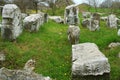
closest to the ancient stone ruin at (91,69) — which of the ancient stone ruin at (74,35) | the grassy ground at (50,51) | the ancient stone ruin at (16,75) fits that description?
the grassy ground at (50,51)

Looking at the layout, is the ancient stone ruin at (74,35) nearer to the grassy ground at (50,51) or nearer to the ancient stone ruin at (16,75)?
the grassy ground at (50,51)

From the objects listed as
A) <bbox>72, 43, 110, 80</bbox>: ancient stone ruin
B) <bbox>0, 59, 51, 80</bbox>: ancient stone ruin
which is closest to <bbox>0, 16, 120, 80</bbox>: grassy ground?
<bbox>72, 43, 110, 80</bbox>: ancient stone ruin

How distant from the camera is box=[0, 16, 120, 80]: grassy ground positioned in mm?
12526

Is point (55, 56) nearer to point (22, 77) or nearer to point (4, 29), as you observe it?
point (4, 29)

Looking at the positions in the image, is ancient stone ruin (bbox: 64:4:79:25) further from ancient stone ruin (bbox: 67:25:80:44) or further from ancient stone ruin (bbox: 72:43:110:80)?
ancient stone ruin (bbox: 72:43:110:80)

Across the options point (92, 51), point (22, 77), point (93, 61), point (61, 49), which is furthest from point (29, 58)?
point (22, 77)

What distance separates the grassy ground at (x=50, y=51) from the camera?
12526mm

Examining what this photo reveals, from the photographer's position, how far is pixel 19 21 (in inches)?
660

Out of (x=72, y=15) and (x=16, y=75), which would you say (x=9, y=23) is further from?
(x=16, y=75)

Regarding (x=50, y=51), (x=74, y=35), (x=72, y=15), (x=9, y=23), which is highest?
(x=72, y=15)

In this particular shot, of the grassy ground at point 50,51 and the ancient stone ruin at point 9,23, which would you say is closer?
the grassy ground at point 50,51

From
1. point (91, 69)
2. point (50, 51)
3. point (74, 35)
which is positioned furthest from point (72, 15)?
point (91, 69)

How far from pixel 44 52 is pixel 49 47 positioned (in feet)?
3.04

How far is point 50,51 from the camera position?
14.8 meters
